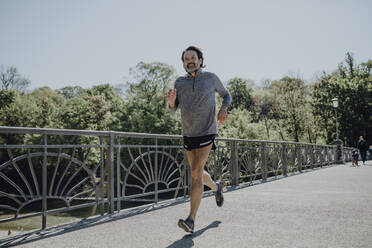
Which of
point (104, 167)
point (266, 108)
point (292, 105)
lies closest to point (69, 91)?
point (266, 108)

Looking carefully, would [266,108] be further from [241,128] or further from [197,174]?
[197,174]

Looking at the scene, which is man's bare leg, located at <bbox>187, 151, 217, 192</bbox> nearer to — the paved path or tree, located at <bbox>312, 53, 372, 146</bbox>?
the paved path

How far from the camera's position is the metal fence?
13.3ft

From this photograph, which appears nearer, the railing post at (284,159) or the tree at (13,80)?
the railing post at (284,159)

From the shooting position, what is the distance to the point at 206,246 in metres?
3.13

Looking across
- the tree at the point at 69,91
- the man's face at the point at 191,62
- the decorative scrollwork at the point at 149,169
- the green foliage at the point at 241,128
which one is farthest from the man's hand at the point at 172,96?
the tree at the point at 69,91

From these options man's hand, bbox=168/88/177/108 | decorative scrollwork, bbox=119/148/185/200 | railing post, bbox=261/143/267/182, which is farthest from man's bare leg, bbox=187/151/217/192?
railing post, bbox=261/143/267/182

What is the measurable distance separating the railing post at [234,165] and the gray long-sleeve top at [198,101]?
5.17 m

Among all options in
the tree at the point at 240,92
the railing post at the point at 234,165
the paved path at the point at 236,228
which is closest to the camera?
the paved path at the point at 236,228

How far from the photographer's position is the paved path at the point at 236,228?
3266 millimetres

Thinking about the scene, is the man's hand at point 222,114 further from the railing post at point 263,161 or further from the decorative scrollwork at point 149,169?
the railing post at point 263,161

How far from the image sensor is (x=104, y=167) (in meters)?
5.21

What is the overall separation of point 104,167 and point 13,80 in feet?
134

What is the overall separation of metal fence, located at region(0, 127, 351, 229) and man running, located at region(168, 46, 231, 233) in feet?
4.48
